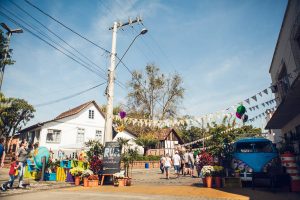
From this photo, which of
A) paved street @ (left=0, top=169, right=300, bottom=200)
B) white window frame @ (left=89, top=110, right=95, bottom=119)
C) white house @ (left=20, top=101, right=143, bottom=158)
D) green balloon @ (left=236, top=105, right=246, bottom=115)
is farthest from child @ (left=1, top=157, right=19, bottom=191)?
white window frame @ (left=89, top=110, right=95, bottom=119)

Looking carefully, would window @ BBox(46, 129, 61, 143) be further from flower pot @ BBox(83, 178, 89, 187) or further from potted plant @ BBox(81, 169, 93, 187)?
flower pot @ BBox(83, 178, 89, 187)

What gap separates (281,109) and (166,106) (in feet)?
83.9

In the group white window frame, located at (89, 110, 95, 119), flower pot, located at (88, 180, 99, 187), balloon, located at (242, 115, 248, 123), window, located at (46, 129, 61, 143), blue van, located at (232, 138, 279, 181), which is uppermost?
white window frame, located at (89, 110, 95, 119)

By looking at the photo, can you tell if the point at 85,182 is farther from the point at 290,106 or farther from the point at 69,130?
the point at 69,130

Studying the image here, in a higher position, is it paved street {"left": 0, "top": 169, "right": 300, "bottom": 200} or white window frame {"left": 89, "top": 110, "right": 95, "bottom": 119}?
white window frame {"left": 89, "top": 110, "right": 95, "bottom": 119}

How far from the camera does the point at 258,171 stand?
9.55 metres

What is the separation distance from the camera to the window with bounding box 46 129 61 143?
30609 millimetres

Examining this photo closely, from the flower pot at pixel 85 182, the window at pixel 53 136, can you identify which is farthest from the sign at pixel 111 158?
the window at pixel 53 136

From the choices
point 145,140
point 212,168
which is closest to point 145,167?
point 145,140

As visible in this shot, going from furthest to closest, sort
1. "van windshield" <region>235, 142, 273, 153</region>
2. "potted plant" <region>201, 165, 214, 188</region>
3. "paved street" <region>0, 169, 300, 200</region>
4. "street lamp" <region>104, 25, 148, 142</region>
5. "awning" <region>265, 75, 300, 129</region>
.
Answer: "street lamp" <region>104, 25, 148, 142</region>, "van windshield" <region>235, 142, 273, 153</region>, "potted plant" <region>201, 165, 214, 188</region>, "awning" <region>265, 75, 300, 129</region>, "paved street" <region>0, 169, 300, 200</region>

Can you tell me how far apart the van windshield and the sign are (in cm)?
622

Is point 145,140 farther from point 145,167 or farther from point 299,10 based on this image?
point 299,10

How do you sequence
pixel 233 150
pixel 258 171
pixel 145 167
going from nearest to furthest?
pixel 258 171 → pixel 233 150 → pixel 145 167

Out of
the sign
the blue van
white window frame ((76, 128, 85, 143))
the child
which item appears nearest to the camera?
the child
